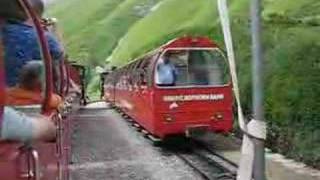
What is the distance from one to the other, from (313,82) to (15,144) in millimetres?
10665

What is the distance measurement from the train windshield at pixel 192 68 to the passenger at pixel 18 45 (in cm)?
1250

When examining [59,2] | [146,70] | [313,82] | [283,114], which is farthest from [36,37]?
[59,2]

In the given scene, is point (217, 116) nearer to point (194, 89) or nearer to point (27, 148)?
point (194, 89)

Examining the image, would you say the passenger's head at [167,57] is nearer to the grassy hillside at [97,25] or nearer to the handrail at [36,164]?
the handrail at [36,164]

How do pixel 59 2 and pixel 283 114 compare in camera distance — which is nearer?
pixel 283 114

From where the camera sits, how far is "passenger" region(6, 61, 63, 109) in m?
3.37

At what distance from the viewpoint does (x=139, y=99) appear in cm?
1958

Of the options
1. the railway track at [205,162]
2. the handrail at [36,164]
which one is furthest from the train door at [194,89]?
the handrail at [36,164]

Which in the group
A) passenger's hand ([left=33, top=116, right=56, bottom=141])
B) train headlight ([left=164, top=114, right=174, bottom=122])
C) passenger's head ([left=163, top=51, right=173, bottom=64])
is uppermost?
passenger's head ([left=163, top=51, right=173, bottom=64])

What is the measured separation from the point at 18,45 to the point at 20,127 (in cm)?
78

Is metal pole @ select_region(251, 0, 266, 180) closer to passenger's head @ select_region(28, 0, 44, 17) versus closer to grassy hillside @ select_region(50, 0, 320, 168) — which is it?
passenger's head @ select_region(28, 0, 44, 17)

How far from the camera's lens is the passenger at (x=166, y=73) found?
16.5m

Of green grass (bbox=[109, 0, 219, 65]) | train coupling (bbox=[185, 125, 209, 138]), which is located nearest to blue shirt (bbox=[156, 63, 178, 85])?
train coupling (bbox=[185, 125, 209, 138])

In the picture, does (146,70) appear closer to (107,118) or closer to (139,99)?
(139,99)
